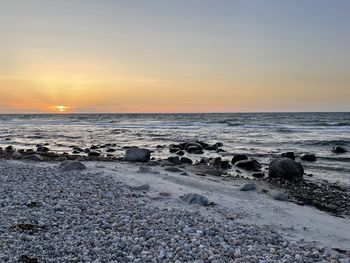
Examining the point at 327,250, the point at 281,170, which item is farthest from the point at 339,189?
the point at 327,250

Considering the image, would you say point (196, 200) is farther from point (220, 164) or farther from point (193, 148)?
point (193, 148)

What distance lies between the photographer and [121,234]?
20.6ft

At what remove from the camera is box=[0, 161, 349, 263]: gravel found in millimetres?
5547

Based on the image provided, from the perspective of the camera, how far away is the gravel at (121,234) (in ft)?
18.2

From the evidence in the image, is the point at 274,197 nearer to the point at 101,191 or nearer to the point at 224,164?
the point at 101,191

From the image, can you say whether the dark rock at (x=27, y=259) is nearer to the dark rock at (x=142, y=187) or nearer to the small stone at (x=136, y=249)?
the small stone at (x=136, y=249)

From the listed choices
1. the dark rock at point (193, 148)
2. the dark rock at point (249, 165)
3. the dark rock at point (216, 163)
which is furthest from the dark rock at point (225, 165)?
the dark rock at point (193, 148)

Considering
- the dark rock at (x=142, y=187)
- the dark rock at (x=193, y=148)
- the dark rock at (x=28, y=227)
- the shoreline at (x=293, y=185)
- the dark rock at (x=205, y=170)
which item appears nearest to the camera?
the dark rock at (x=28, y=227)

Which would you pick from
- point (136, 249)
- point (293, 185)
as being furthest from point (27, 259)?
point (293, 185)

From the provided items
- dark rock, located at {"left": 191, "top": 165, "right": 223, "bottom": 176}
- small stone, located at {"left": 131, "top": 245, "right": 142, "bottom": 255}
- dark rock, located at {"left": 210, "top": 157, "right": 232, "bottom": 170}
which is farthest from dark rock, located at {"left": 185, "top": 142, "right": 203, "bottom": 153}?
small stone, located at {"left": 131, "top": 245, "right": 142, "bottom": 255}

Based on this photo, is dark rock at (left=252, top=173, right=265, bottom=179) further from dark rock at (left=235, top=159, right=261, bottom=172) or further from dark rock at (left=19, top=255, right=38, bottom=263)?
dark rock at (left=19, top=255, right=38, bottom=263)

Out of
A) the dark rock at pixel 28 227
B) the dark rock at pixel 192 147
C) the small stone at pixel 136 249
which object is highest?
the dark rock at pixel 28 227

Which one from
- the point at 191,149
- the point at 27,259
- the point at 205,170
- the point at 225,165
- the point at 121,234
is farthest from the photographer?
the point at 191,149

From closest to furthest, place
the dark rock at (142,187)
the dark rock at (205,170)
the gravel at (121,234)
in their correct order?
the gravel at (121,234) → the dark rock at (142,187) → the dark rock at (205,170)
